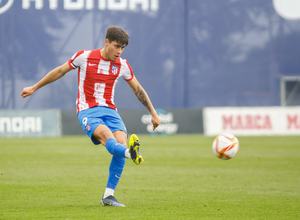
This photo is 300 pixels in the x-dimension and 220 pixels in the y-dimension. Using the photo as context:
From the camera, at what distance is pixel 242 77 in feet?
81.4

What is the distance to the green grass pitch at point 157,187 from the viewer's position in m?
4.70

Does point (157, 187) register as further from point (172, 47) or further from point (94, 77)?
point (172, 47)

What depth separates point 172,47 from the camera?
24422 mm

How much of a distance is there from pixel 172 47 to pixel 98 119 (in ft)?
65.0

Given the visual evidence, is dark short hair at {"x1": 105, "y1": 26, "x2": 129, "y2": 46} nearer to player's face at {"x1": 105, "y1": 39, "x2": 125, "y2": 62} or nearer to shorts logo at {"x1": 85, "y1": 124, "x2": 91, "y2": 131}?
player's face at {"x1": 105, "y1": 39, "x2": 125, "y2": 62}

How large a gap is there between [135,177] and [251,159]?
4.17 m

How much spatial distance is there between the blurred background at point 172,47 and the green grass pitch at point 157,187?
40.6ft

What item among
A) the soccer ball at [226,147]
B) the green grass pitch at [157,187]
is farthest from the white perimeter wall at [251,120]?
the soccer ball at [226,147]

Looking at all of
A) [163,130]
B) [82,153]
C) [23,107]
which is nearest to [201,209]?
[82,153]

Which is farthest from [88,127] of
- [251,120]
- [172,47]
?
[172,47]

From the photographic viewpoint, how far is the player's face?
4.95 m

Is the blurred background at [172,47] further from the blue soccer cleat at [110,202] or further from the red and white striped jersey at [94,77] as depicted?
the blue soccer cleat at [110,202]

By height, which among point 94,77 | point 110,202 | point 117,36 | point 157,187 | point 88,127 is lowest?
point 157,187

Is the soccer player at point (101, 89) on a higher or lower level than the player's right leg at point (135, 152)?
higher
